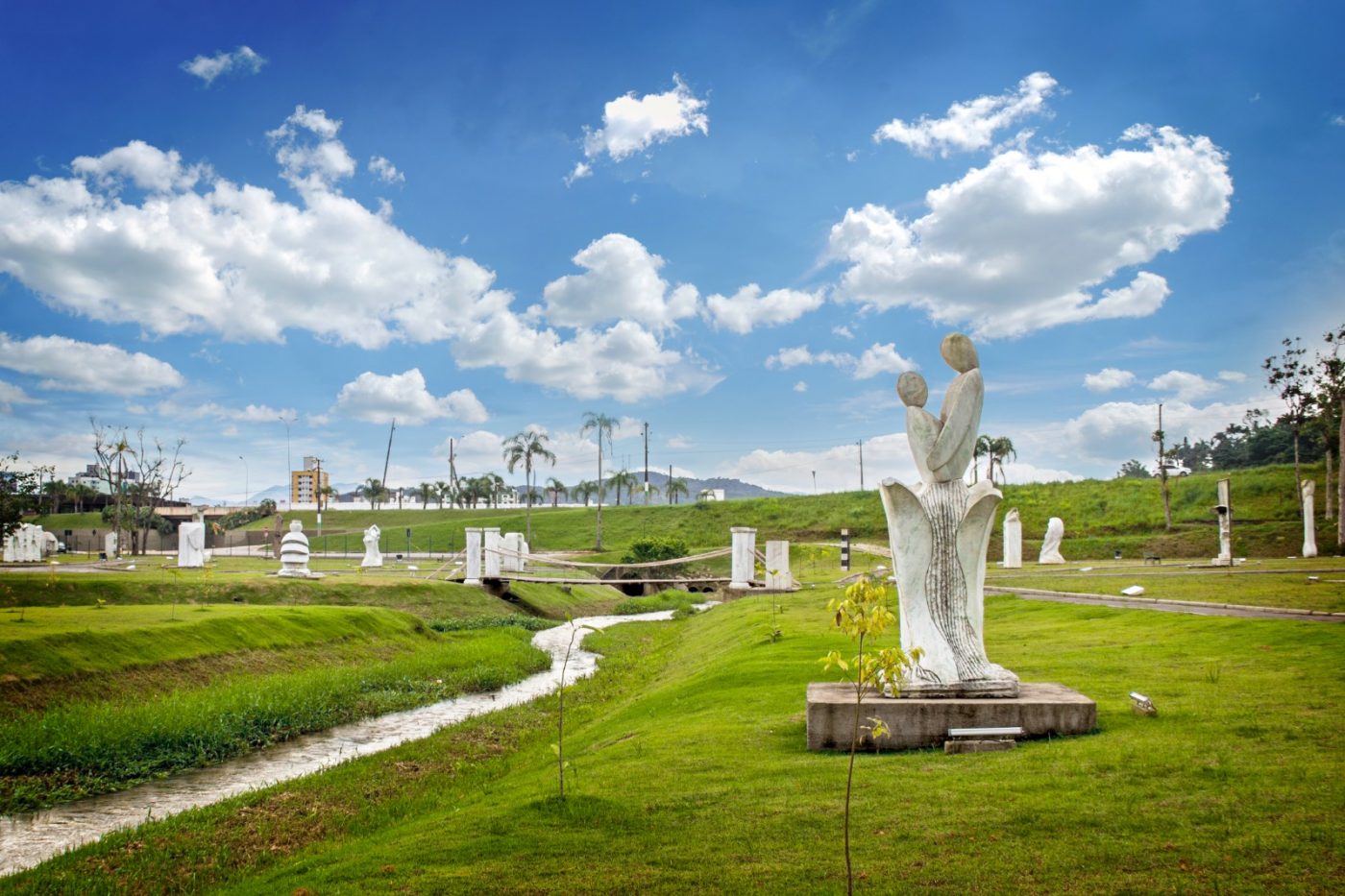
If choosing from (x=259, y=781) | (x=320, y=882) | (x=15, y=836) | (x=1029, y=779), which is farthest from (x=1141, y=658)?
(x=15, y=836)

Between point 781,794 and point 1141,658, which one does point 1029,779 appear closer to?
point 781,794

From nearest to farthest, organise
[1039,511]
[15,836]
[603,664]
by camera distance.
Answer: [15,836], [603,664], [1039,511]

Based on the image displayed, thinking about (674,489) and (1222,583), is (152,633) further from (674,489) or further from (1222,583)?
(674,489)

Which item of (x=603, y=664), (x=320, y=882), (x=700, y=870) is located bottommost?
(x=603, y=664)

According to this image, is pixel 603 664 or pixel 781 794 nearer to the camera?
pixel 781 794

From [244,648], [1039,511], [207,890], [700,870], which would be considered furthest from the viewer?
[1039,511]

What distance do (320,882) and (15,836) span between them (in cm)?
446

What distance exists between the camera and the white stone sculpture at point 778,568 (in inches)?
982

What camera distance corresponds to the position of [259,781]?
31.0 ft

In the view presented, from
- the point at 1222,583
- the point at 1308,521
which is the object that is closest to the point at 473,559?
the point at 1222,583

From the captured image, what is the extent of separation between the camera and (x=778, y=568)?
25.2 meters

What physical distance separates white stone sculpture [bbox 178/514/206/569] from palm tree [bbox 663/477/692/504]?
61.7 metres

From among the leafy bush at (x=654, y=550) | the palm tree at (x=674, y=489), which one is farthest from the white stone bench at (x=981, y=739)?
the palm tree at (x=674, y=489)

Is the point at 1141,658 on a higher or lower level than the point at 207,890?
higher
